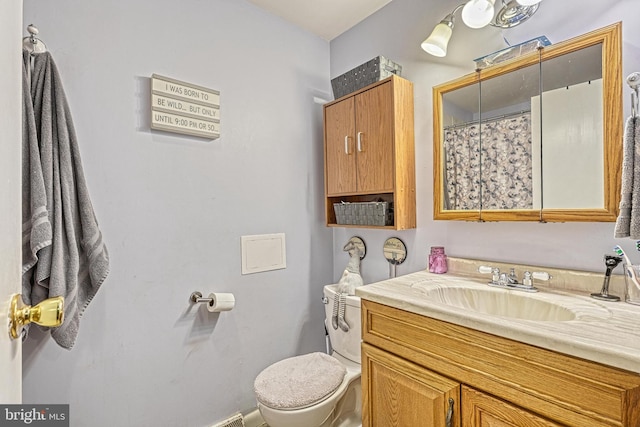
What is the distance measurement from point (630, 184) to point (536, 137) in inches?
14.4

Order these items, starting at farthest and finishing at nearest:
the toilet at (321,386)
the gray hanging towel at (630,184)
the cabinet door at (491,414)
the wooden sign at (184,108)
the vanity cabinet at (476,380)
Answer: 1. the wooden sign at (184,108)
2. the toilet at (321,386)
3. the gray hanging towel at (630,184)
4. the cabinet door at (491,414)
5. the vanity cabinet at (476,380)

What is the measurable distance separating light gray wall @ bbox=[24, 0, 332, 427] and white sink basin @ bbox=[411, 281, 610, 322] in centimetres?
96

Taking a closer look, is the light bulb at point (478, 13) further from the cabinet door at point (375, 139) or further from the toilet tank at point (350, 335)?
the toilet tank at point (350, 335)

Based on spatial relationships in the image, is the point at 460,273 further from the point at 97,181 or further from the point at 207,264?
the point at 97,181

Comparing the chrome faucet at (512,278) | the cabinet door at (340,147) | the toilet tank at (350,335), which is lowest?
the toilet tank at (350,335)

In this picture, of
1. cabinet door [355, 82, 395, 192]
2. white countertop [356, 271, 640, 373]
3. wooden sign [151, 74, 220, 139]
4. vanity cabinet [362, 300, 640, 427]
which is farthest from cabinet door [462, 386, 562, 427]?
wooden sign [151, 74, 220, 139]

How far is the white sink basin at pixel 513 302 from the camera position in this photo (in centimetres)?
101

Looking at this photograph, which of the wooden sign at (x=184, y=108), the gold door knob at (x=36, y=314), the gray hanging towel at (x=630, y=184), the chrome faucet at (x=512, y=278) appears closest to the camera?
the gold door knob at (x=36, y=314)

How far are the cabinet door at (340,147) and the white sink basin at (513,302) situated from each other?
0.77m

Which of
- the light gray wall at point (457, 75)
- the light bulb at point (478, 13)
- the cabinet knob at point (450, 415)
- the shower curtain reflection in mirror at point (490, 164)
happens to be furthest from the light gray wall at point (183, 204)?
the cabinet knob at point (450, 415)

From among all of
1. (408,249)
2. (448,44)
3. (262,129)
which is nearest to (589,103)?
(448,44)

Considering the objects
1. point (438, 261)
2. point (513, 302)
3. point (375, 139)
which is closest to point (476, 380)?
point (513, 302)

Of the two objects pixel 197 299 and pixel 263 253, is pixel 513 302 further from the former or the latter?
pixel 197 299

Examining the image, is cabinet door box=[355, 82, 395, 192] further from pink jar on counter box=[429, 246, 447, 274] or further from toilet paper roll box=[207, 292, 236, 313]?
toilet paper roll box=[207, 292, 236, 313]
